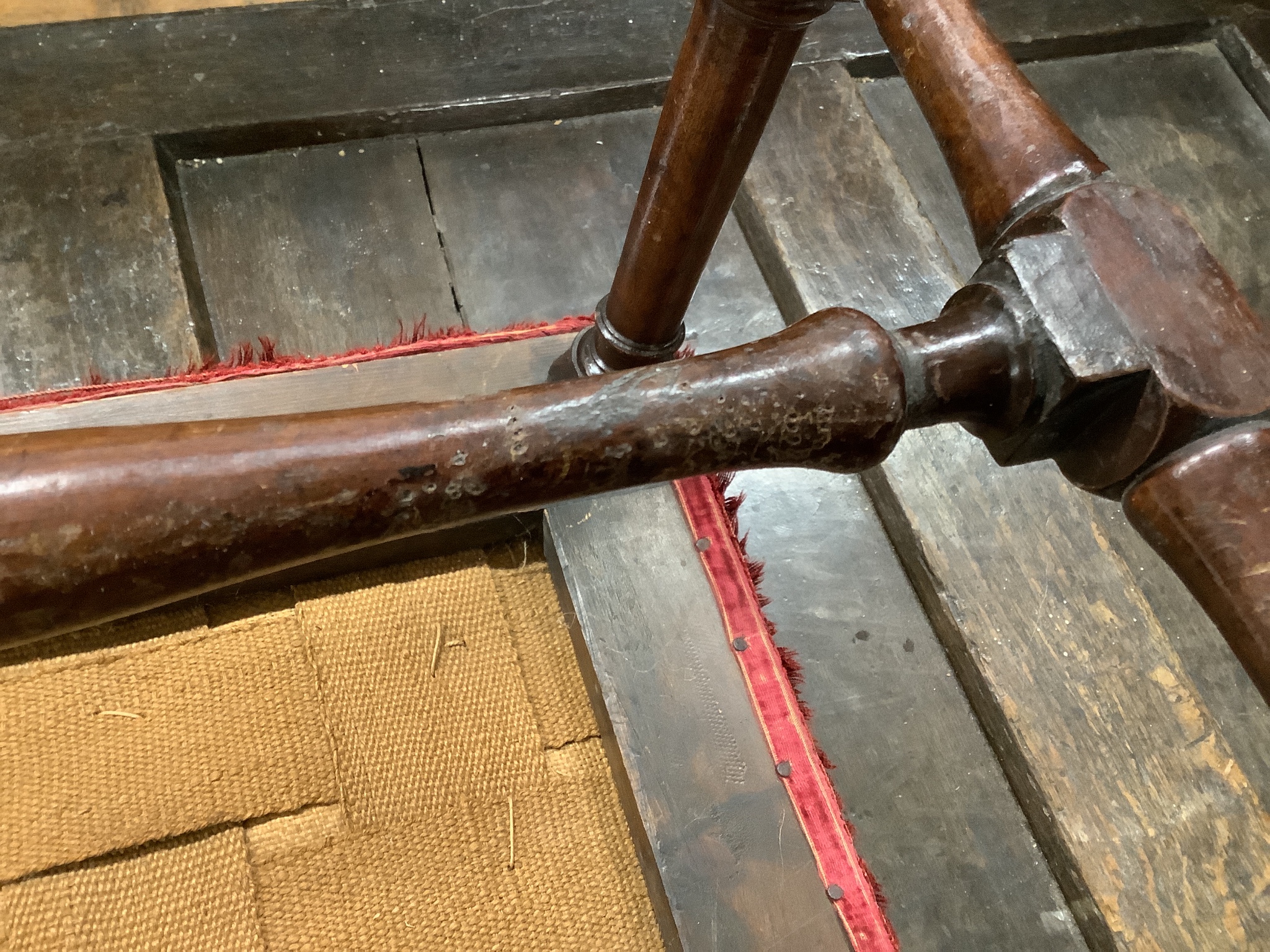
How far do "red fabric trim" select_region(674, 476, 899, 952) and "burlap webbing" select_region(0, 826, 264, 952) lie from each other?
71 cm

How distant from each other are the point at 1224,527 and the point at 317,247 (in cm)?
145

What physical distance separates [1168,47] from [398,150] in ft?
6.02

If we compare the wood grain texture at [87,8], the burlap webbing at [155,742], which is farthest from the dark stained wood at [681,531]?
the wood grain texture at [87,8]

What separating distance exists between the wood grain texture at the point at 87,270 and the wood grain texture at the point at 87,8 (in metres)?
0.43

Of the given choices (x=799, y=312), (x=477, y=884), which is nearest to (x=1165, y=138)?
(x=799, y=312)

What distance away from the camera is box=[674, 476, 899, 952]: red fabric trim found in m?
1.16

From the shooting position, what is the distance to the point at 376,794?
1.22 meters

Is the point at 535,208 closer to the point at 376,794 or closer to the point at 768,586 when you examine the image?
the point at 768,586

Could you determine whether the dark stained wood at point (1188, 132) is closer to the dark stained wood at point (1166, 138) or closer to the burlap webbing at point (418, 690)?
the dark stained wood at point (1166, 138)

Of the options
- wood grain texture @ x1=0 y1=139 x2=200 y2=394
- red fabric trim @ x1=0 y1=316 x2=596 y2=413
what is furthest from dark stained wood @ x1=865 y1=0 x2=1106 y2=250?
wood grain texture @ x1=0 y1=139 x2=200 y2=394

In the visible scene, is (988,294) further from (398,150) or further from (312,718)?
(398,150)

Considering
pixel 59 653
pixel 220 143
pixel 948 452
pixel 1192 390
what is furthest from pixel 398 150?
pixel 1192 390

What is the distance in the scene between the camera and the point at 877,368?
0.60 m

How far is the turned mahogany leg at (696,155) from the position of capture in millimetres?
856
